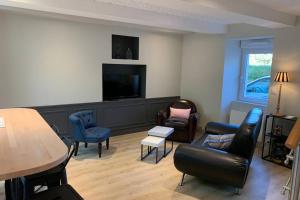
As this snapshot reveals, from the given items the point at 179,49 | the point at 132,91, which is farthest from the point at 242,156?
the point at 179,49

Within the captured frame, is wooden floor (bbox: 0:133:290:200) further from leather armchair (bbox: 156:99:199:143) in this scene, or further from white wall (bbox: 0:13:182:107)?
white wall (bbox: 0:13:182:107)

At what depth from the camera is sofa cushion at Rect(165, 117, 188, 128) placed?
5.02 metres

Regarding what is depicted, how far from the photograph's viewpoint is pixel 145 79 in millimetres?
5848

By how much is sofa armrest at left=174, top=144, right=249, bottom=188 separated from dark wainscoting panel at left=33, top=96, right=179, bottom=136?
101 inches

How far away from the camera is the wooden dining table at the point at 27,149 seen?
1344 millimetres

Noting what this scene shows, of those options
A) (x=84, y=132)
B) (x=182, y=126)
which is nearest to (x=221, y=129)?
(x=182, y=126)

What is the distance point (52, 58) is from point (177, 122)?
9.04ft

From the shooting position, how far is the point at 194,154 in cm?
305

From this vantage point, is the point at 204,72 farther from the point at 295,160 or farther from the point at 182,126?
the point at 295,160

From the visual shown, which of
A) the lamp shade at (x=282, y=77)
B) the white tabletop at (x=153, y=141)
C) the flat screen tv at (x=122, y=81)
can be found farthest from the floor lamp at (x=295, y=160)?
the flat screen tv at (x=122, y=81)

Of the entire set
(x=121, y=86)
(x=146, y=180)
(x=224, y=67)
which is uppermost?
(x=224, y=67)

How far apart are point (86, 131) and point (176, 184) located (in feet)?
6.22

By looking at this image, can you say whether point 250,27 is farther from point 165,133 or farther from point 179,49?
point 165,133

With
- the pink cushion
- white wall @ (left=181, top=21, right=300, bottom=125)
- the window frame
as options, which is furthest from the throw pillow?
the window frame
